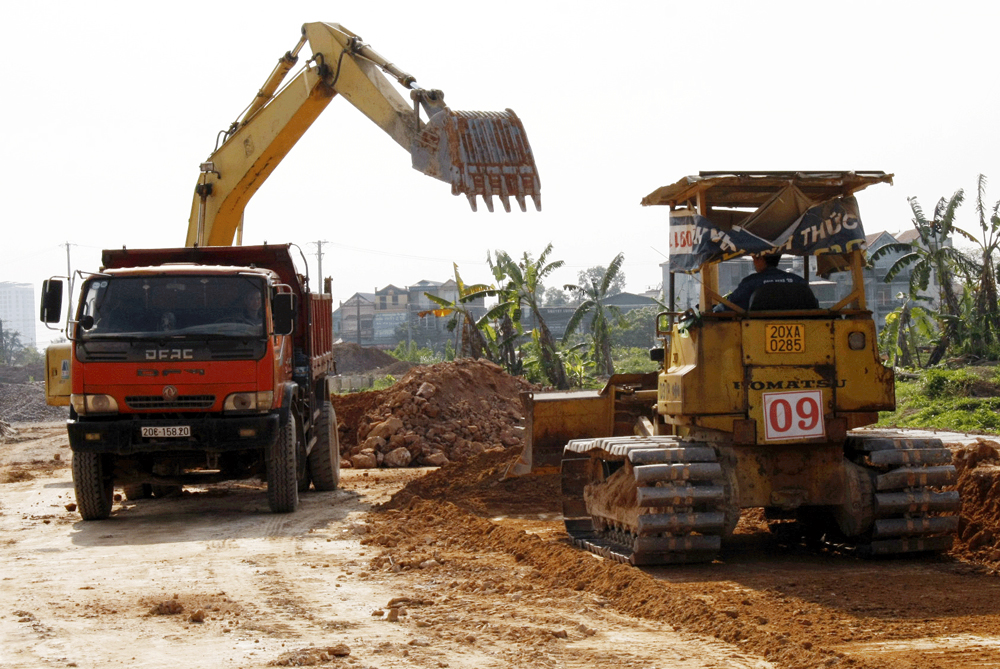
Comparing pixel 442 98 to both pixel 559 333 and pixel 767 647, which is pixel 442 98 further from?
pixel 559 333

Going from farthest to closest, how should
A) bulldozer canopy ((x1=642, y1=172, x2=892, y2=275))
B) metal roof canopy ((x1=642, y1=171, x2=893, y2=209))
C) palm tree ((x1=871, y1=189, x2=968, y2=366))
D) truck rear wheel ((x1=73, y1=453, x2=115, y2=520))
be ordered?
palm tree ((x1=871, y1=189, x2=968, y2=366)) < truck rear wheel ((x1=73, y1=453, x2=115, y2=520)) < metal roof canopy ((x1=642, y1=171, x2=893, y2=209)) < bulldozer canopy ((x1=642, y1=172, x2=892, y2=275))

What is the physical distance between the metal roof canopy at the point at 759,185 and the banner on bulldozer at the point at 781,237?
177 millimetres

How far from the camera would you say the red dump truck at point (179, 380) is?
1134cm

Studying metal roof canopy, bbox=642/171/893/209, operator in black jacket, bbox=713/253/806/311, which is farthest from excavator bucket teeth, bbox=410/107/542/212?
operator in black jacket, bbox=713/253/806/311

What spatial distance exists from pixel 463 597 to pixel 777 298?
11.0ft

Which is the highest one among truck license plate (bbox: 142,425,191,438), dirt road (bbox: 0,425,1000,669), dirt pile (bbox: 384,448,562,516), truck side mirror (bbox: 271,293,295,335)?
truck side mirror (bbox: 271,293,295,335)

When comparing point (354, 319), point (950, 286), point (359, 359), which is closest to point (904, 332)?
point (950, 286)

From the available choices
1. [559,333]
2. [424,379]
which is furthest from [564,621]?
[559,333]

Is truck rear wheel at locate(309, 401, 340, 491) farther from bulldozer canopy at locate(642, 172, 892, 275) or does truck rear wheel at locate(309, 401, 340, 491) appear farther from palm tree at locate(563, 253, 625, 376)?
palm tree at locate(563, 253, 625, 376)

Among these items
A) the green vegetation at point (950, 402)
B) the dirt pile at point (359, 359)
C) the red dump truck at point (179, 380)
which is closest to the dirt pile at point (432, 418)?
the red dump truck at point (179, 380)

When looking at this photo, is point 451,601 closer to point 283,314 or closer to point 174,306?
point 283,314

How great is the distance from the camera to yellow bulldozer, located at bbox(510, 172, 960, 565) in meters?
8.05

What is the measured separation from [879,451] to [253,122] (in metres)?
9.82

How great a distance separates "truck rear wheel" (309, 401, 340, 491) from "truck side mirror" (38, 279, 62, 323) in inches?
158
